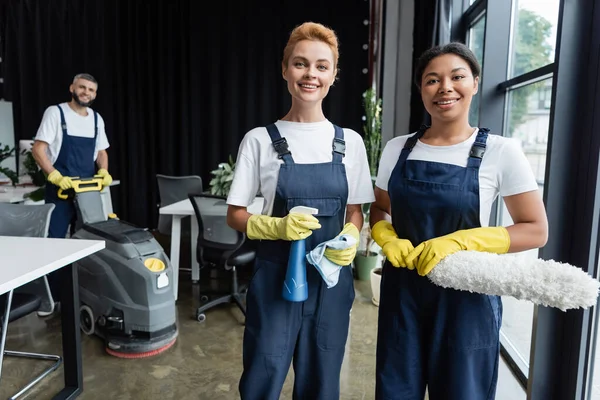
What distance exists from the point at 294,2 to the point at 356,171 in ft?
14.7

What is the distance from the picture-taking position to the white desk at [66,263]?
1704mm

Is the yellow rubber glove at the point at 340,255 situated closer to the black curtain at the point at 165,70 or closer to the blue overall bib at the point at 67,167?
the blue overall bib at the point at 67,167

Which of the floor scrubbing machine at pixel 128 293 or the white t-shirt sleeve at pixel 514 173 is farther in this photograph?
the floor scrubbing machine at pixel 128 293

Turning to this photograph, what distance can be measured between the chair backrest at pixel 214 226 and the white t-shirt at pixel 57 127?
42.7 inches

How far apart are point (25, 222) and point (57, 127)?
98cm

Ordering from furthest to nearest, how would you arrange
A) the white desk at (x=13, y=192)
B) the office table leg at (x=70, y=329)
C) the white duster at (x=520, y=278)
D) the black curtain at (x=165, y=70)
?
1. the black curtain at (x=165, y=70)
2. the white desk at (x=13, y=192)
3. the office table leg at (x=70, y=329)
4. the white duster at (x=520, y=278)

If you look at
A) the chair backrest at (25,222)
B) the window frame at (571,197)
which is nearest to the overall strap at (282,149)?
the window frame at (571,197)

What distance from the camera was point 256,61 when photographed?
5.44m

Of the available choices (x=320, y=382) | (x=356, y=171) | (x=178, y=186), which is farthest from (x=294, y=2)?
(x=320, y=382)

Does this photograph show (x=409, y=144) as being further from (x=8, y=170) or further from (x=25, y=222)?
(x=8, y=170)

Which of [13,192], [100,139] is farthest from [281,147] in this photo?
[13,192]

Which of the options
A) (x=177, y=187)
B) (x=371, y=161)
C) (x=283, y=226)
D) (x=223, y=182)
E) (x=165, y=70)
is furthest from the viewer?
(x=165, y=70)

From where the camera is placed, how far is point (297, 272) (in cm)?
128

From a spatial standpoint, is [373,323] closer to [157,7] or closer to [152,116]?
[152,116]
